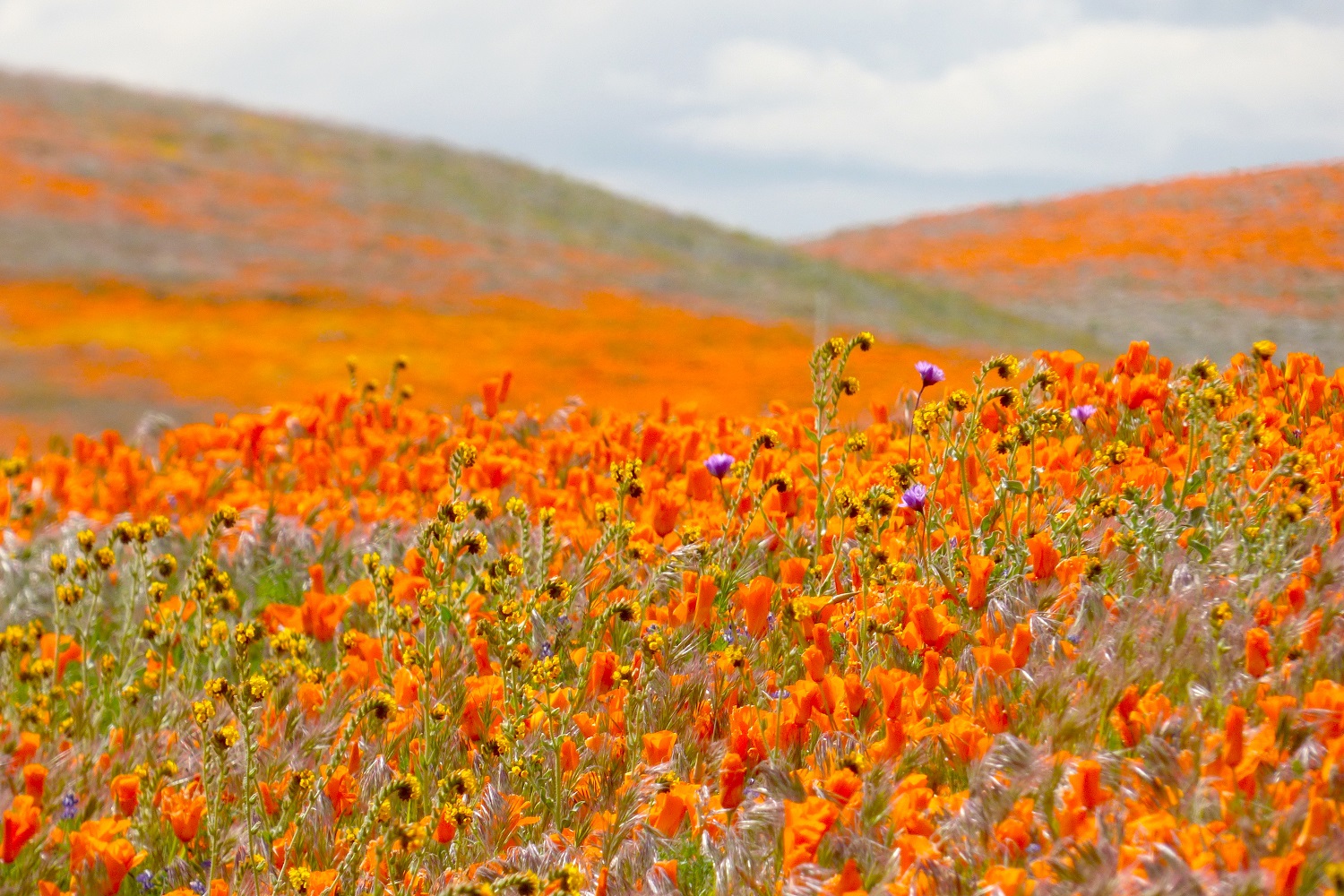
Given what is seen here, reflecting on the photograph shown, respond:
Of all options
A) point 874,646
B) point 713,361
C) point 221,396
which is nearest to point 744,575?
point 874,646

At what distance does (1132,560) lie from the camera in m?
2.82

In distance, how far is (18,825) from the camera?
2.85 m

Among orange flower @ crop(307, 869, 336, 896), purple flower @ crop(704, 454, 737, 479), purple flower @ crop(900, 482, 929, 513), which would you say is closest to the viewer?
orange flower @ crop(307, 869, 336, 896)

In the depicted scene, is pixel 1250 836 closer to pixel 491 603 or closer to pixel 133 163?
pixel 491 603

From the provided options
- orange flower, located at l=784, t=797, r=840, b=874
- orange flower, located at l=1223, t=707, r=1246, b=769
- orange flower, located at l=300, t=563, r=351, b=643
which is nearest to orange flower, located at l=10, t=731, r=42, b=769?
orange flower, located at l=300, t=563, r=351, b=643

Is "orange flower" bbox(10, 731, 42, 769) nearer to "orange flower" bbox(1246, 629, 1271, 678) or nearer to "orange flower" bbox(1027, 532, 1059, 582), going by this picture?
"orange flower" bbox(1027, 532, 1059, 582)

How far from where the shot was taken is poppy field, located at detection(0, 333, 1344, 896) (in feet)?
6.79

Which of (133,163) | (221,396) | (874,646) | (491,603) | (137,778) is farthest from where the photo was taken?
(133,163)

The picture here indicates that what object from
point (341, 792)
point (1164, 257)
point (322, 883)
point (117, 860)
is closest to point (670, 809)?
point (322, 883)

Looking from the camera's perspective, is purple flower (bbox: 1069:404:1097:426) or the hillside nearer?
purple flower (bbox: 1069:404:1097:426)

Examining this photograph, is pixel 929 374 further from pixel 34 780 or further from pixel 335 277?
pixel 335 277

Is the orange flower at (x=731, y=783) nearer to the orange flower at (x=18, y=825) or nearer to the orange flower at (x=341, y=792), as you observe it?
the orange flower at (x=341, y=792)

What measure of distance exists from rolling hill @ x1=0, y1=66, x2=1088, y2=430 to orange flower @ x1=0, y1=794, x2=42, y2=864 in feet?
31.6

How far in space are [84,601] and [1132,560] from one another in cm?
363
